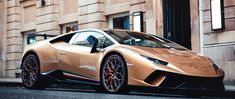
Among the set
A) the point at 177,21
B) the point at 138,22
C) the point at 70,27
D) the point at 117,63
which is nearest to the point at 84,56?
the point at 117,63

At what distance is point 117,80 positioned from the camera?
24.5ft

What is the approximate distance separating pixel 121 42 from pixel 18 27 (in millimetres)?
17061

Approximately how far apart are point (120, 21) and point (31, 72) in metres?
9.35

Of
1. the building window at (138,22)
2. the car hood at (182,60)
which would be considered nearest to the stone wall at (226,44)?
the building window at (138,22)

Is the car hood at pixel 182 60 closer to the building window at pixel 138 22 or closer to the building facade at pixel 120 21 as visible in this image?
the building facade at pixel 120 21

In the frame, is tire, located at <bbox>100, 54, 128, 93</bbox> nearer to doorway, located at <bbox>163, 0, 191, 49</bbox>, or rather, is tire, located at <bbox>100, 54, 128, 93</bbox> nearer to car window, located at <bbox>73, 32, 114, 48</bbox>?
car window, located at <bbox>73, 32, 114, 48</bbox>

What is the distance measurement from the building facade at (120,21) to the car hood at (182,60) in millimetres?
5899

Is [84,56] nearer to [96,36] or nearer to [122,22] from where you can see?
[96,36]

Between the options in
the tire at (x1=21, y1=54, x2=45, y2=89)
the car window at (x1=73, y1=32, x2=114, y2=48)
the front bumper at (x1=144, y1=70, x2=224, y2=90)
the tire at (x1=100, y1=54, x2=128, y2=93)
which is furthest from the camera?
the tire at (x1=21, y1=54, x2=45, y2=89)

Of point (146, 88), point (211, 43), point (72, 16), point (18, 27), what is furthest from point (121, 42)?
point (18, 27)

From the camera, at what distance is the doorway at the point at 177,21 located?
15859 millimetres

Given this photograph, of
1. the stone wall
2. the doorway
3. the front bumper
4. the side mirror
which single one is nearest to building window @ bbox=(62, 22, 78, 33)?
the doorway

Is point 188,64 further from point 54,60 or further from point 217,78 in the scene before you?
point 54,60

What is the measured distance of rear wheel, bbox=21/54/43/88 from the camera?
9.23 metres
